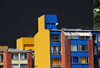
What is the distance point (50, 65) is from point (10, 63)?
558 inches

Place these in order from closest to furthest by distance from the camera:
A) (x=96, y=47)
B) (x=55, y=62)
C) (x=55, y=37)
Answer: (x=96, y=47) → (x=55, y=62) → (x=55, y=37)

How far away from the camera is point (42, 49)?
107875mm

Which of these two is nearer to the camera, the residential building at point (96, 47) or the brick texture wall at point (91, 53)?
the brick texture wall at point (91, 53)

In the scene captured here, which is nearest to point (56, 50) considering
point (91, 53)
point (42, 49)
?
point (42, 49)

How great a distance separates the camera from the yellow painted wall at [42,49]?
102 meters

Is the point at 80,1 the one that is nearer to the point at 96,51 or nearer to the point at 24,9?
the point at 24,9

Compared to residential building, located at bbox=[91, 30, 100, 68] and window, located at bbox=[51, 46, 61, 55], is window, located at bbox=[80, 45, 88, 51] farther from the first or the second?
window, located at bbox=[51, 46, 61, 55]

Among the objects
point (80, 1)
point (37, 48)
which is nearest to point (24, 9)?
point (80, 1)

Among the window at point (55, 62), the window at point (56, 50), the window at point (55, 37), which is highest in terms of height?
the window at point (55, 37)

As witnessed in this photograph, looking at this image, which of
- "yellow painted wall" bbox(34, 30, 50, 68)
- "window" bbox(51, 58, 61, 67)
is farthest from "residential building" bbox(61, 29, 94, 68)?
"yellow painted wall" bbox(34, 30, 50, 68)

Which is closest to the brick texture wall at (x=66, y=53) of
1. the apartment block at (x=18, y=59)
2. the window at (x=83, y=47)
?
the window at (x=83, y=47)

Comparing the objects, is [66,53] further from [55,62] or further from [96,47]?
[96,47]

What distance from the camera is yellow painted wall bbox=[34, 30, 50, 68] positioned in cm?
10238

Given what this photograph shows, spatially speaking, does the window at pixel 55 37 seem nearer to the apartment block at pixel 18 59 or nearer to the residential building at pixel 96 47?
the residential building at pixel 96 47
